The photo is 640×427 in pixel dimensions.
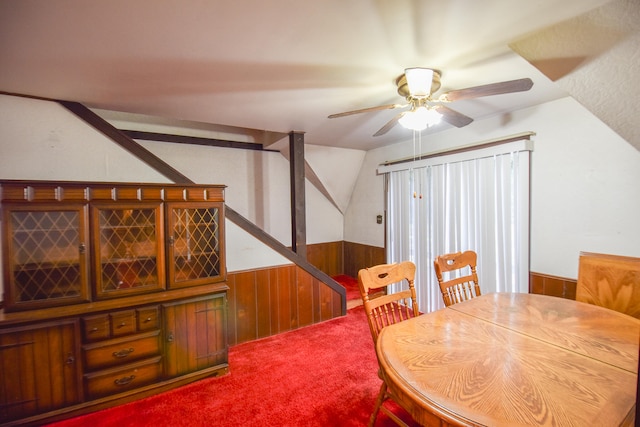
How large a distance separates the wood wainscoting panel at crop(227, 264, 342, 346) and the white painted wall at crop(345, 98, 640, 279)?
210 centimetres

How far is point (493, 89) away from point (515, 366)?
1.31 m

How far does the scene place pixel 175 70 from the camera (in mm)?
1676

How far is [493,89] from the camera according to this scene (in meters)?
1.45

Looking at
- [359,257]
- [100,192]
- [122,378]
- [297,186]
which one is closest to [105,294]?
[122,378]

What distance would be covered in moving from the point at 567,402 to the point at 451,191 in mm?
2459

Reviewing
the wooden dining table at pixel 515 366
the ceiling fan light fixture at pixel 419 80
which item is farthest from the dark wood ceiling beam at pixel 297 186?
the wooden dining table at pixel 515 366

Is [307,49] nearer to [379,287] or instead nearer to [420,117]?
[420,117]

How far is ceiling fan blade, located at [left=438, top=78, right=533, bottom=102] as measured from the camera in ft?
4.37

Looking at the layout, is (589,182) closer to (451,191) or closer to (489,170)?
(489,170)

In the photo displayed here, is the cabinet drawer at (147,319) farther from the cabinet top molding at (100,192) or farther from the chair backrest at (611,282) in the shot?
the chair backrest at (611,282)

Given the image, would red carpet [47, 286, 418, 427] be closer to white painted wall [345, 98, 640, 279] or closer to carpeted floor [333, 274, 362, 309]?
carpeted floor [333, 274, 362, 309]

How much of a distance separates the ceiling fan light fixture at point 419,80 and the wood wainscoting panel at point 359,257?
8.83 ft

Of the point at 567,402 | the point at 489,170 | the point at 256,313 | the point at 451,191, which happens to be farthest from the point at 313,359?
the point at 489,170

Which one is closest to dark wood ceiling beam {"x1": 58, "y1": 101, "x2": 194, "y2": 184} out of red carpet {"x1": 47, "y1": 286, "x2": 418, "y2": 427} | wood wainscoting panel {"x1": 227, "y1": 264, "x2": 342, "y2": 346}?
wood wainscoting panel {"x1": 227, "y1": 264, "x2": 342, "y2": 346}
